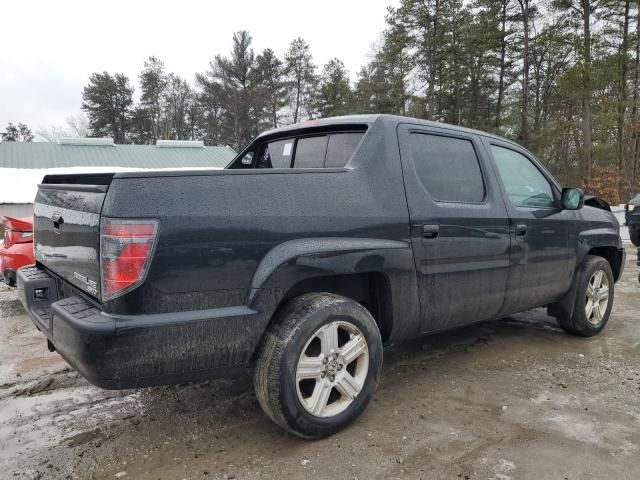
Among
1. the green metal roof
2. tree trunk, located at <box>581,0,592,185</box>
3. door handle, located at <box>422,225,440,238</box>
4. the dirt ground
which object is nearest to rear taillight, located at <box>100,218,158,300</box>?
the dirt ground

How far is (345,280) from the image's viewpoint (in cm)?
274

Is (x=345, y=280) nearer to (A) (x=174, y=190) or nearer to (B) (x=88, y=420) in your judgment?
(A) (x=174, y=190)

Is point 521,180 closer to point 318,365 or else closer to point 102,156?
point 318,365

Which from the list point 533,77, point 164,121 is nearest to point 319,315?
point 533,77

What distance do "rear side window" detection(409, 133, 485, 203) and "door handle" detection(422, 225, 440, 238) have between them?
0.69 ft

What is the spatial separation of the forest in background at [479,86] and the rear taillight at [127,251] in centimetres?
2468

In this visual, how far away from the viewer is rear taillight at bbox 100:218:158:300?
1.97 m

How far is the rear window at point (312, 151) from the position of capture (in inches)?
116

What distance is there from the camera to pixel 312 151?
324 centimetres

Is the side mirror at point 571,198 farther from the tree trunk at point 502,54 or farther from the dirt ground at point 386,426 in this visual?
the tree trunk at point 502,54

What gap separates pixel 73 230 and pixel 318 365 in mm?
1432

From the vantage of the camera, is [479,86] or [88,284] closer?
[88,284]

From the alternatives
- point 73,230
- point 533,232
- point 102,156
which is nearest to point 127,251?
point 73,230

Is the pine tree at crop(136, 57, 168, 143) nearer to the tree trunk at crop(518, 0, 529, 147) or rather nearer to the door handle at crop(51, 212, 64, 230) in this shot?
the tree trunk at crop(518, 0, 529, 147)
